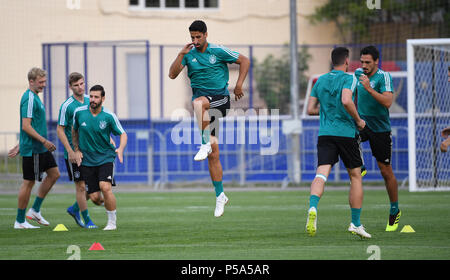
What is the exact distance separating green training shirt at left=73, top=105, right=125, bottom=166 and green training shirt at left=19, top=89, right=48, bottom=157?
970 millimetres

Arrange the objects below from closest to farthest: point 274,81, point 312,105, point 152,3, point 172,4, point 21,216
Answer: point 312,105
point 21,216
point 274,81
point 172,4
point 152,3

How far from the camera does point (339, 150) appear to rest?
9586 mm

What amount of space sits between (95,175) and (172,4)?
17.4m

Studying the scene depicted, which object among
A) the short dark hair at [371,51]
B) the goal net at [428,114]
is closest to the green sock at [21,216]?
the short dark hair at [371,51]

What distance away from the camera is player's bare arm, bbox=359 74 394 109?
1003 centimetres

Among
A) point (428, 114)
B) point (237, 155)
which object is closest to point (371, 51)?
point (428, 114)

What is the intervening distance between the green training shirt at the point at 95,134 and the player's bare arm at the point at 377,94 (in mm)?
3264

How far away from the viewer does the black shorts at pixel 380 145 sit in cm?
1067

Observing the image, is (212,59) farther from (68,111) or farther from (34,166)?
(34,166)

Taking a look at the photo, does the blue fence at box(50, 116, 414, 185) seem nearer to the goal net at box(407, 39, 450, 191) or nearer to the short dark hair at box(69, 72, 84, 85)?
the goal net at box(407, 39, 450, 191)

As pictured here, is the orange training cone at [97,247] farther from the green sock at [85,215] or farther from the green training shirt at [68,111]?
the green training shirt at [68,111]
